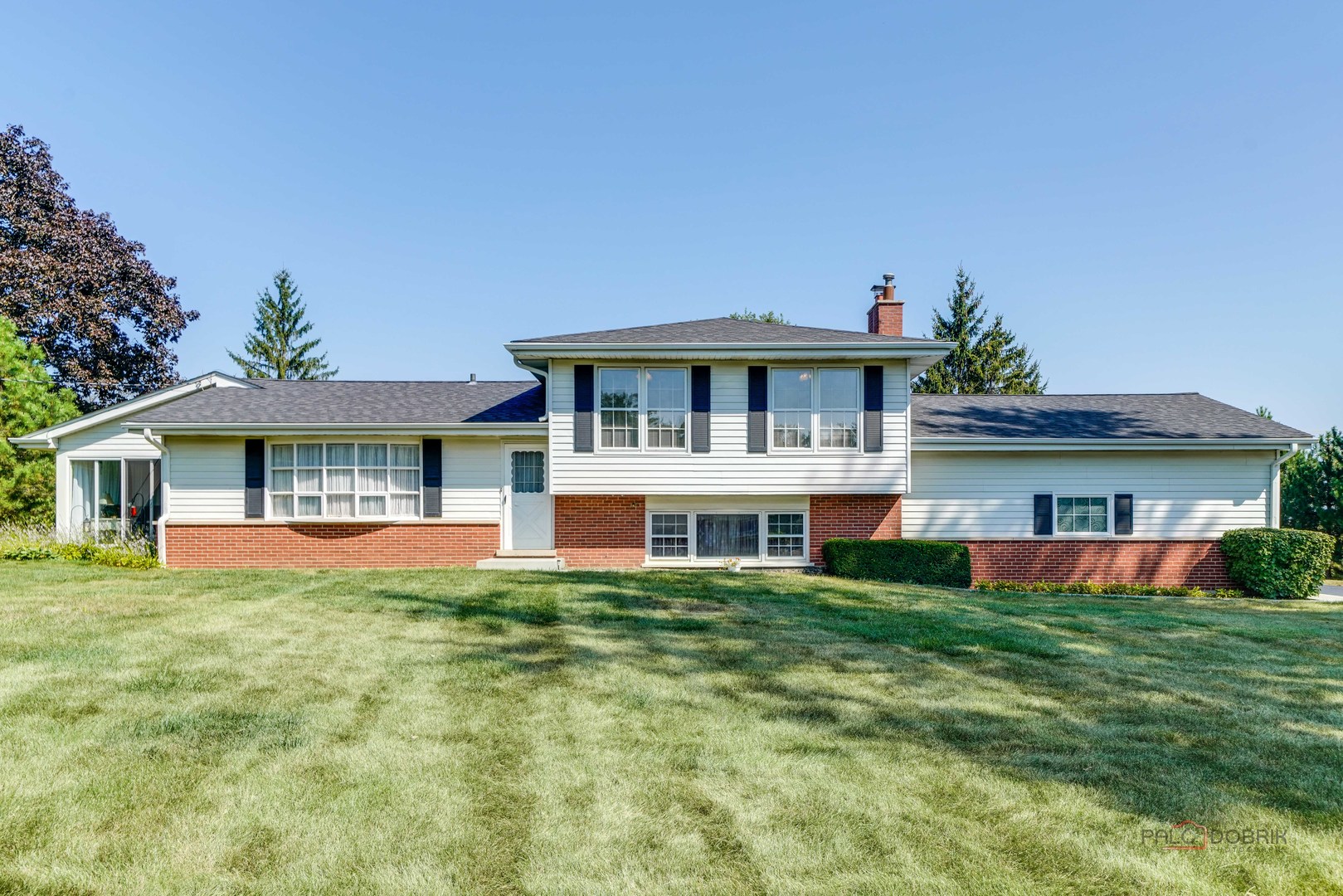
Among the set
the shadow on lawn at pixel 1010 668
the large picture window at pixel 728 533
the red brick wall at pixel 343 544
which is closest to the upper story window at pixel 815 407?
the large picture window at pixel 728 533

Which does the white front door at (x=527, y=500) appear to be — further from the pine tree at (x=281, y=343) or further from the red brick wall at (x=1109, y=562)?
the pine tree at (x=281, y=343)

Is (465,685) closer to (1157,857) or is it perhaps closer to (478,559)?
(1157,857)

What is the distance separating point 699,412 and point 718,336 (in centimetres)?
155

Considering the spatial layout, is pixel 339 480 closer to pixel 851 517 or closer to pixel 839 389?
pixel 839 389

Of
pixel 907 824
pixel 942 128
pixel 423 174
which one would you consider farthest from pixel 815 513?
pixel 423 174

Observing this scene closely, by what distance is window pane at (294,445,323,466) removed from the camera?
1448cm

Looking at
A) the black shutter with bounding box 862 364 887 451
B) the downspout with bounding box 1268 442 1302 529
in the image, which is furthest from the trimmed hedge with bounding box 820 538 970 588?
the downspout with bounding box 1268 442 1302 529

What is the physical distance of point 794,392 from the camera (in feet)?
45.8

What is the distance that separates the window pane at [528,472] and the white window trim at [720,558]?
235 centimetres

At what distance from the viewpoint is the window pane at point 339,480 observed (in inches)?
571

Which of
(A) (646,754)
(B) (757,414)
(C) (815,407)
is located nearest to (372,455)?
(B) (757,414)

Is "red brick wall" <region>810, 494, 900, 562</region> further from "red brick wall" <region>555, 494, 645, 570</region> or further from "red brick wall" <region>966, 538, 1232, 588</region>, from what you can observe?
"red brick wall" <region>555, 494, 645, 570</region>

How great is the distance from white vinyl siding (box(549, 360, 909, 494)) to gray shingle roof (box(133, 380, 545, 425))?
5.87ft

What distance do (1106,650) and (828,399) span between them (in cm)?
726
